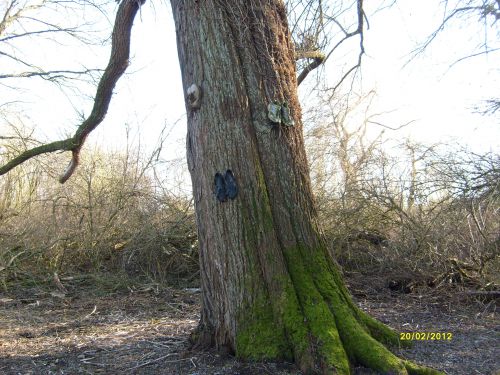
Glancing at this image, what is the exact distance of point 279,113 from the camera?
13.2ft

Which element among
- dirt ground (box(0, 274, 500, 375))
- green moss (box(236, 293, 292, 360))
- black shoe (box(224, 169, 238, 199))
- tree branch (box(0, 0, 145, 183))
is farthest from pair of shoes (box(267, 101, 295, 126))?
tree branch (box(0, 0, 145, 183))

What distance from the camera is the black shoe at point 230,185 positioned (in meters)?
3.84

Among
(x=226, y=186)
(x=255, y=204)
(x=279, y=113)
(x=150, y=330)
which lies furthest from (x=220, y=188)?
(x=150, y=330)

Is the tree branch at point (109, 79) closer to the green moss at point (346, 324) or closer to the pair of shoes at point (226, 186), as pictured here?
the pair of shoes at point (226, 186)

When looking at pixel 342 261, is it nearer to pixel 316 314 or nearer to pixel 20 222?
pixel 316 314

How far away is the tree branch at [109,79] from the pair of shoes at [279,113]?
2.13 metres

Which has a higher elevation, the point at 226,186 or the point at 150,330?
the point at 226,186

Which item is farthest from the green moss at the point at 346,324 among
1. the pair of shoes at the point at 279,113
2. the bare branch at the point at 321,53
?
the bare branch at the point at 321,53

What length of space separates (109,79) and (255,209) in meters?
2.94

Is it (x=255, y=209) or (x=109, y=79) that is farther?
(x=109, y=79)

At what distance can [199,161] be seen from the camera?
13.2 ft

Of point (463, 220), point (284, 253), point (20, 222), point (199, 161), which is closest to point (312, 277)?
point (284, 253)

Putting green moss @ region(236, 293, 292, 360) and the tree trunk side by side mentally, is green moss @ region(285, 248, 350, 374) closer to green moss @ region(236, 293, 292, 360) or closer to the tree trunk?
the tree trunk

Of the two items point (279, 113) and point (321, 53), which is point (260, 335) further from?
point (321, 53)
